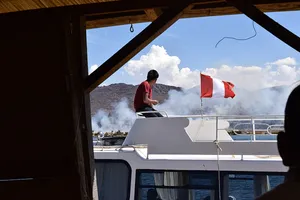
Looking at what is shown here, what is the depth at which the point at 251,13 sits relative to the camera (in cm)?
256

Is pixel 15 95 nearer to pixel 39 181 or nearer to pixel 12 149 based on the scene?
pixel 12 149

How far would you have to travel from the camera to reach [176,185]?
16.9 feet

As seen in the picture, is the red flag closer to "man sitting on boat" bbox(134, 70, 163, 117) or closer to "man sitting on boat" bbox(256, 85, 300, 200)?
"man sitting on boat" bbox(134, 70, 163, 117)

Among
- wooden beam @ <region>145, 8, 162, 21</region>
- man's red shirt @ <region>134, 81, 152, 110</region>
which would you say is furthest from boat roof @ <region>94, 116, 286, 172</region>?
wooden beam @ <region>145, 8, 162, 21</region>

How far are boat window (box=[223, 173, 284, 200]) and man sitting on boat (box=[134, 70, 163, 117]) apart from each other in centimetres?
136

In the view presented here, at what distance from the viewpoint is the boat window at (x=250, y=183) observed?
4990mm

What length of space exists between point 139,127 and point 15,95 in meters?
3.11

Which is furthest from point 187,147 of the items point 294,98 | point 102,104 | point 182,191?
point 102,104

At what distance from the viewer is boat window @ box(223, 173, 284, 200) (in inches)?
196

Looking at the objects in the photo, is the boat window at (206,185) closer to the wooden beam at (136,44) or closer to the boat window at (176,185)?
the boat window at (176,185)

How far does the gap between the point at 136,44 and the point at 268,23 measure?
83cm

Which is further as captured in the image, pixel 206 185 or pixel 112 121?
pixel 112 121

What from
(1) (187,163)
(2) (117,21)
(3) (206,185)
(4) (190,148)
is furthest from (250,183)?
(2) (117,21)

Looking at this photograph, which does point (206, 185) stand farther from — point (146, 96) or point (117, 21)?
point (117, 21)
